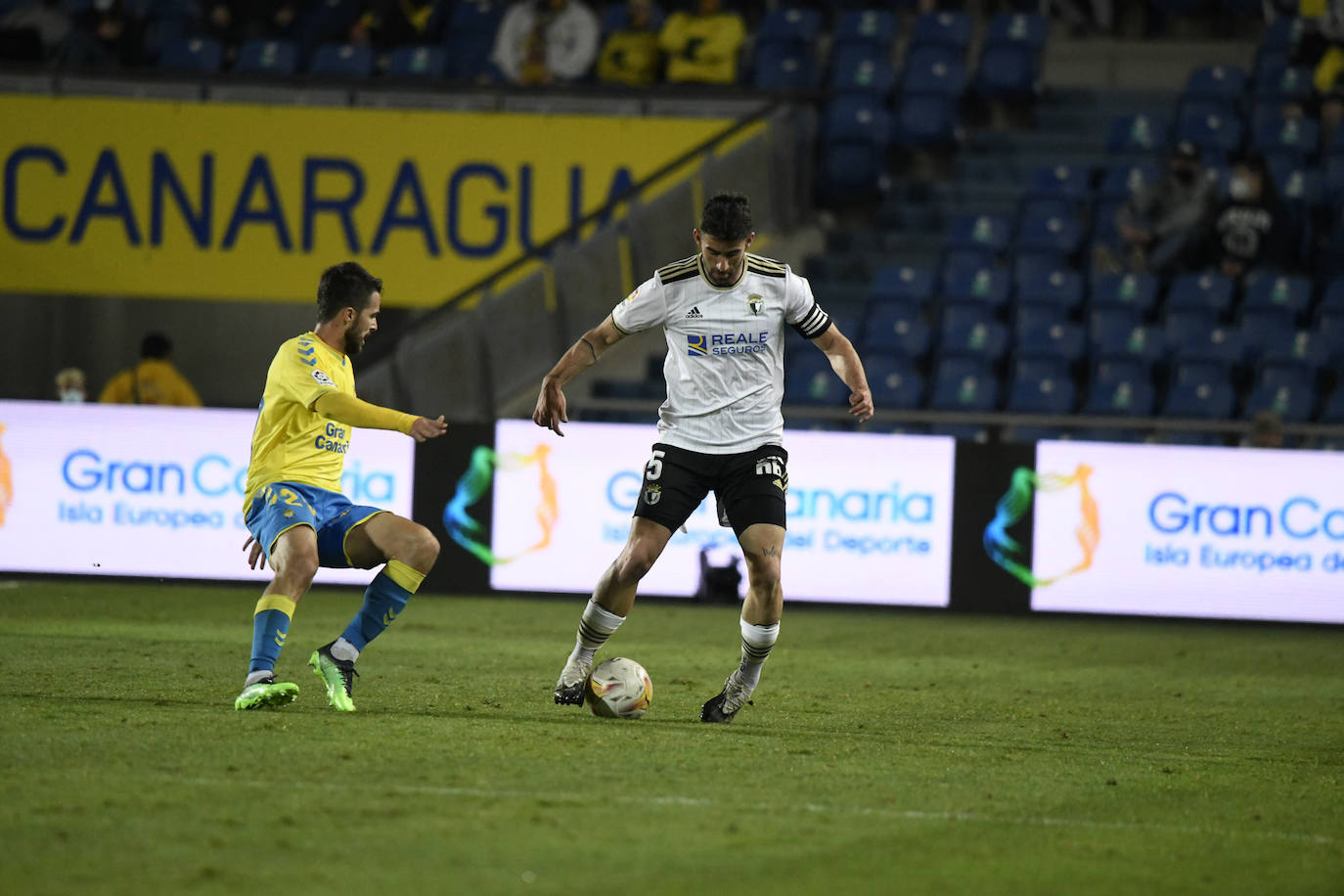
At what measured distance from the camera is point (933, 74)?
61.9 ft

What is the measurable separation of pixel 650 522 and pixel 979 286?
32.4 feet

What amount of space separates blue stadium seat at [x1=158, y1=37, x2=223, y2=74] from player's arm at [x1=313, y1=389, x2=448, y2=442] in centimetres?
1287

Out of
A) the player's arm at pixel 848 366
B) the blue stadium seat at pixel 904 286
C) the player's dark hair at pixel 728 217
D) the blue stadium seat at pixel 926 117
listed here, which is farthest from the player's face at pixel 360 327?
the blue stadium seat at pixel 926 117

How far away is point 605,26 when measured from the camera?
19.5 meters

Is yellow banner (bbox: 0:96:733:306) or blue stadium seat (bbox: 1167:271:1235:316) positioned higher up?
yellow banner (bbox: 0:96:733:306)

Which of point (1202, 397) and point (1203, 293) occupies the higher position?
point (1203, 293)

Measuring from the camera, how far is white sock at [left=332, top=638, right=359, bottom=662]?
7.87m

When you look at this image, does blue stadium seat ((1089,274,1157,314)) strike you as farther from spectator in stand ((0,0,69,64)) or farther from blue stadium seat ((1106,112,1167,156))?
spectator in stand ((0,0,69,64))

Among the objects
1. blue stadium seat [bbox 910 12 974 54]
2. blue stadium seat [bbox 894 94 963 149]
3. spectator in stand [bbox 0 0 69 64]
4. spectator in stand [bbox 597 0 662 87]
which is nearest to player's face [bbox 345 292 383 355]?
spectator in stand [bbox 597 0 662 87]

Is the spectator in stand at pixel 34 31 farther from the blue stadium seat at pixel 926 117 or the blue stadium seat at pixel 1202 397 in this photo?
the blue stadium seat at pixel 1202 397

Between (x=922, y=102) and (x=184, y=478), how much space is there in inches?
336

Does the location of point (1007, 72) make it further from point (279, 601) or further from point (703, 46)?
point (279, 601)

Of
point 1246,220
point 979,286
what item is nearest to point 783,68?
point 979,286

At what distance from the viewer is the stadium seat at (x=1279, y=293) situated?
55.1 feet
